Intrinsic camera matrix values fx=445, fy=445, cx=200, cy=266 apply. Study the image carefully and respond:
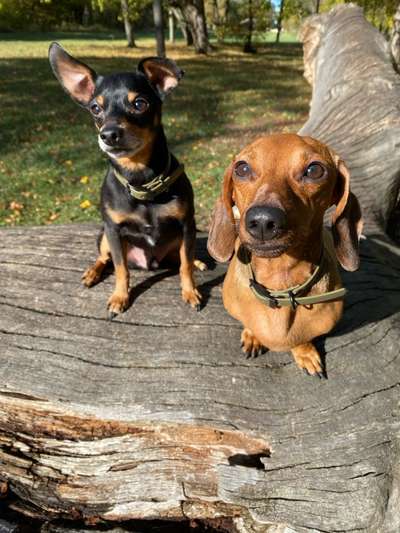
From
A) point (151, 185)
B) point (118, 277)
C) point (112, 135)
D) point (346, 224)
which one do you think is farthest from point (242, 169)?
point (118, 277)

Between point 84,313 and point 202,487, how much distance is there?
117 centimetres

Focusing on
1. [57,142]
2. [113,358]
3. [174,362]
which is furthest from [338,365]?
[57,142]

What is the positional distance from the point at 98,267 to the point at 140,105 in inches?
42.6

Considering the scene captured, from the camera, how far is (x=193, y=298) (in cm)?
271

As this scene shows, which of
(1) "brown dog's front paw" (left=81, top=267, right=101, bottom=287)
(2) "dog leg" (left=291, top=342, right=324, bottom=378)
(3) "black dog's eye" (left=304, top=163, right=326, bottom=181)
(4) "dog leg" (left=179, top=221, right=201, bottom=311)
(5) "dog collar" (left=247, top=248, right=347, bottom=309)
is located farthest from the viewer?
(1) "brown dog's front paw" (left=81, top=267, right=101, bottom=287)

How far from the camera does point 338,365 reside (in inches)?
90.3

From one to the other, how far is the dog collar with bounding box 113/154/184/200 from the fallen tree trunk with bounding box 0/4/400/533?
680mm

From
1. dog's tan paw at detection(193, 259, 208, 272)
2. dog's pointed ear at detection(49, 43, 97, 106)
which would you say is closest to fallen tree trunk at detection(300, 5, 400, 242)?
dog's tan paw at detection(193, 259, 208, 272)

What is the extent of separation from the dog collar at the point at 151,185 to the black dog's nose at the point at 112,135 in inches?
8.4

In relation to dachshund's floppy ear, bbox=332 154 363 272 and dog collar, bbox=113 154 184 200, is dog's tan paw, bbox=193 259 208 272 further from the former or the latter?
dachshund's floppy ear, bbox=332 154 363 272

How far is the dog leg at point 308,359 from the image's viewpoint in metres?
2.25

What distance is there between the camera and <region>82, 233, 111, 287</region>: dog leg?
9.55 feet

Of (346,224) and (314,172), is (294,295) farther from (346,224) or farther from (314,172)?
(314,172)

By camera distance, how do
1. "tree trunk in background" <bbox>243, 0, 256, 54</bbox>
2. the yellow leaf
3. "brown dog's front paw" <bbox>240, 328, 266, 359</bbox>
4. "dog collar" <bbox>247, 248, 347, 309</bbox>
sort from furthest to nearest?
"tree trunk in background" <bbox>243, 0, 256, 54</bbox>, the yellow leaf, "brown dog's front paw" <bbox>240, 328, 266, 359</bbox>, "dog collar" <bbox>247, 248, 347, 309</bbox>
